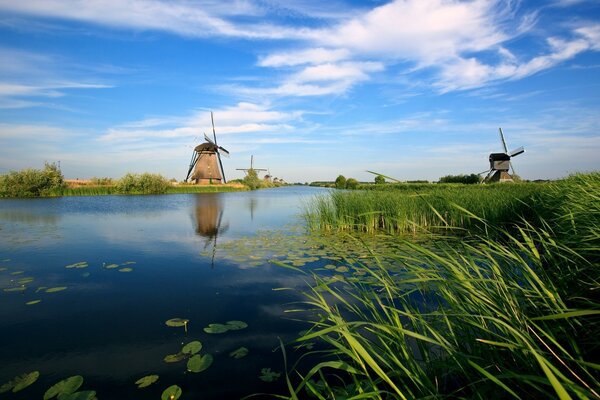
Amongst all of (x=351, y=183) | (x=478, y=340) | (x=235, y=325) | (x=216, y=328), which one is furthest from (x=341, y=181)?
(x=478, y=340)

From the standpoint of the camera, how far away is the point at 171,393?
8.37 feet

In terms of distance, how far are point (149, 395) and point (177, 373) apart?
337 mm

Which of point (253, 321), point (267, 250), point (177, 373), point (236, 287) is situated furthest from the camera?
point (267, 250)

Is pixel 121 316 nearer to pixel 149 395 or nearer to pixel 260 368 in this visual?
pixel 149 395

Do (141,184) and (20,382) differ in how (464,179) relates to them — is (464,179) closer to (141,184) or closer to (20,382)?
(141,184)

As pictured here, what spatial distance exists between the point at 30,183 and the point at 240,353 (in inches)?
1341

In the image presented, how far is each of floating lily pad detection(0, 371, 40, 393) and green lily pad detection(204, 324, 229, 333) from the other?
1576mm

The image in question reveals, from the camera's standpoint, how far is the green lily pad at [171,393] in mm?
2516

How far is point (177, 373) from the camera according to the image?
290 cm

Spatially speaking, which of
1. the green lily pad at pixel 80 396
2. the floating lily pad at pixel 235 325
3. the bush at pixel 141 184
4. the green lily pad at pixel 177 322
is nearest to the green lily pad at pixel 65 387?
the green lily pad at pixel 80 396

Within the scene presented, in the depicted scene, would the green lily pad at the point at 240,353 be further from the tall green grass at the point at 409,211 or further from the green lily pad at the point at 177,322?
the tall green grass at the point at 409,211

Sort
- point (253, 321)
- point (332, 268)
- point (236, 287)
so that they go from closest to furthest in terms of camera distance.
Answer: point (253, 321) < point (236, 287) < point (332, 268)

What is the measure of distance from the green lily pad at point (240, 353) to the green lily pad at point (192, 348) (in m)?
0.38

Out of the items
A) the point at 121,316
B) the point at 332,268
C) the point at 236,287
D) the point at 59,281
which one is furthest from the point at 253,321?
the point at 59,281
